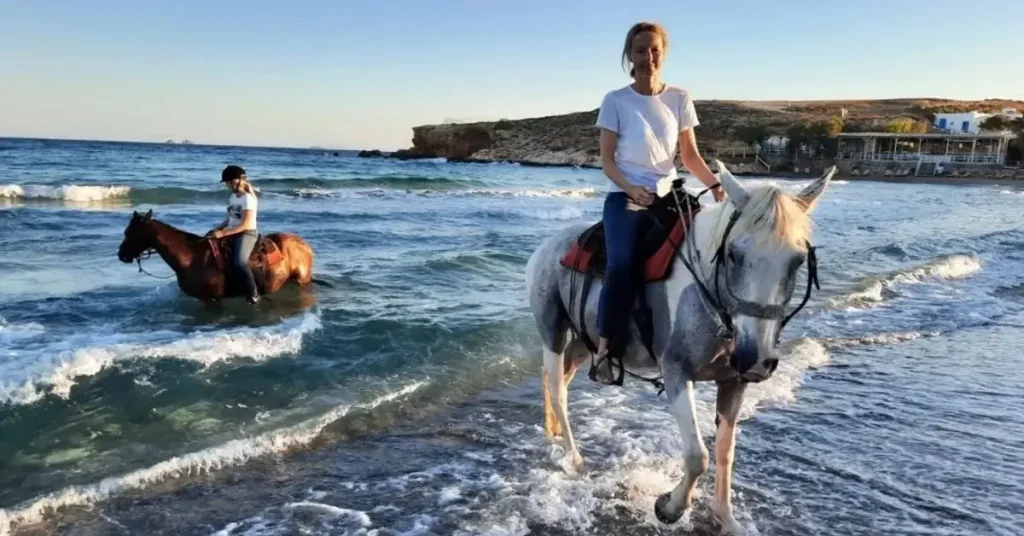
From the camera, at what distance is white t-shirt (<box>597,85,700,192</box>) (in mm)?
4488

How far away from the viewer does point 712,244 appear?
12.3 feet

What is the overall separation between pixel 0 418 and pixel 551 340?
15.0 ft

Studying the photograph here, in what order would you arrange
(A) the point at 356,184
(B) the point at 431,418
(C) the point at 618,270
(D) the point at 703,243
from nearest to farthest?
(D) the point at 703,243, (C) the point at 618,270, (B) the point at 431,418, (A) the point at 356,184

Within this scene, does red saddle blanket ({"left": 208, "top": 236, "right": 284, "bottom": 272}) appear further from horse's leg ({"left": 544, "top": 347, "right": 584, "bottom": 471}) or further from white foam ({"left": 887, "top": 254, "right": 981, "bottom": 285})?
white foam ({"left": 887, "top": 254, "right": 981, "bottom": 285})

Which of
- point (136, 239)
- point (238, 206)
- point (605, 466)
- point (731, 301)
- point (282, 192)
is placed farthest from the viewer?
point (282, 192)

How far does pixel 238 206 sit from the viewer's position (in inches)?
434

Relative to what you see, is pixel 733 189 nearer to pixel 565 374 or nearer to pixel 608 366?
pixel 608 366

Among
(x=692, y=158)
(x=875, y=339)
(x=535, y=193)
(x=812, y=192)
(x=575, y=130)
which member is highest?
(x=575, y=130)

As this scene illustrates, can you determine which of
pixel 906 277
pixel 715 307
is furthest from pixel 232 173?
pixel 906 277

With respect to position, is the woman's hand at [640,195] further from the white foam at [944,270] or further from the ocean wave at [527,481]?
the white foam at [944,270]

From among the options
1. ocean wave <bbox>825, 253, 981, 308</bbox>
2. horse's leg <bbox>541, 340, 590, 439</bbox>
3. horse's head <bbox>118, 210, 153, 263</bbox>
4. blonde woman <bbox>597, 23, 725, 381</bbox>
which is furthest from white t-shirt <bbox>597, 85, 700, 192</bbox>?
ocean wave <bbox>825, 253, 981, 308</bbox>

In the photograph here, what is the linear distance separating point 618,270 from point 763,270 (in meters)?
1.19

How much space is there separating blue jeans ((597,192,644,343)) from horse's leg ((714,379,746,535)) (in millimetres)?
689

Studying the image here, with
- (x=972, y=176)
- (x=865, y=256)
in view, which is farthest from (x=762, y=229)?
(x=972, y=176)
